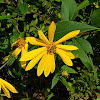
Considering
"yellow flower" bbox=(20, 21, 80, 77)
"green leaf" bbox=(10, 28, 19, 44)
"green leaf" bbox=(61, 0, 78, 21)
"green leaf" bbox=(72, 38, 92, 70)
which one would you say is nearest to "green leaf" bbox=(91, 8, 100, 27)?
"green leaf" bbox=(61, 0, 78, 21)

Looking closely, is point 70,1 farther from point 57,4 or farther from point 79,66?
point 79,66

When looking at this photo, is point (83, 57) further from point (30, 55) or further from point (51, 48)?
point (30, 55)

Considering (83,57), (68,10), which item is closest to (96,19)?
(68,10)

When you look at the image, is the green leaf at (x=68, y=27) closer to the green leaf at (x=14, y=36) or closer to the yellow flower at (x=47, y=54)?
the yellow flower at (x=47, y=54)

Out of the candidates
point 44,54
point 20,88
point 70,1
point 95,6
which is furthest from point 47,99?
point 95,6

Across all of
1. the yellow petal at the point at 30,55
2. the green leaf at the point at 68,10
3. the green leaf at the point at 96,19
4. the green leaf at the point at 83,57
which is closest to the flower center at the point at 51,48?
the yellow petal at the point at 30,55

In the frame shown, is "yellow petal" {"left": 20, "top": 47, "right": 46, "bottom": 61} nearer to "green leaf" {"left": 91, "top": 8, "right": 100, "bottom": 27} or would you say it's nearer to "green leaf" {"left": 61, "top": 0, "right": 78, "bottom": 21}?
"green leaf" {"left": 61, "top": 0, "right": 78, "bottom": 21}

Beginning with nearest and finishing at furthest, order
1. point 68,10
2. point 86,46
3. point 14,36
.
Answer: point 86,46 → point 68,10 → point 14,36

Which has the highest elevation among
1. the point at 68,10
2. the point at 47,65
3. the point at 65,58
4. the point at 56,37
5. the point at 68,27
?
the point at 68,10
